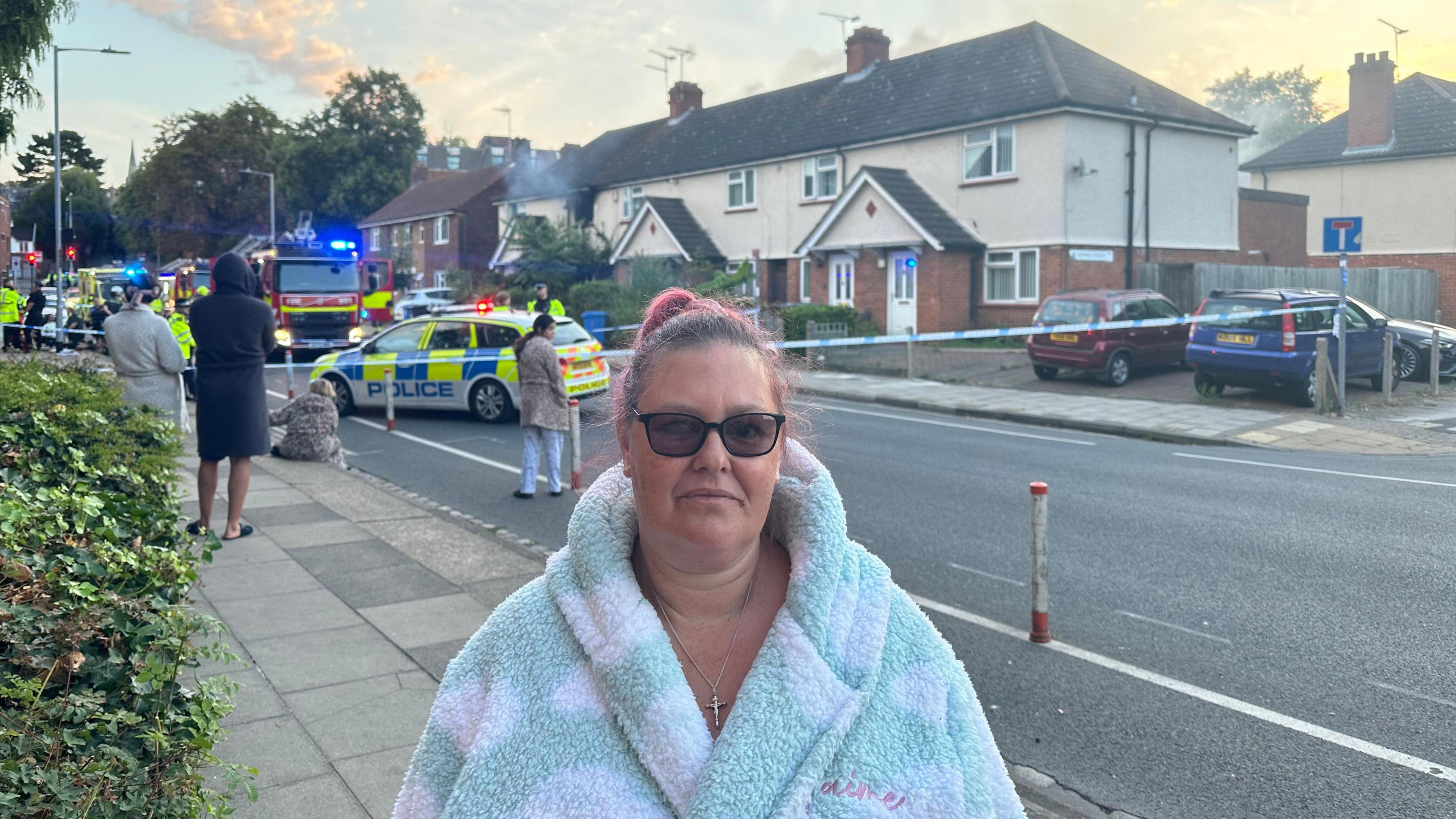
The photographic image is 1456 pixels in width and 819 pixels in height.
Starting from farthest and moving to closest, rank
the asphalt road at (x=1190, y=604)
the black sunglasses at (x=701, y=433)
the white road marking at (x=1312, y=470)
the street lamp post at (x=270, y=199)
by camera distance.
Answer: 1. the street lamp post at (x=270, y=199)
2. the white road marking at (x=1312, y=470)
3. the asphalt road at (x=1190, y=604)
4. the black sunglasses at (x=701, y=433)

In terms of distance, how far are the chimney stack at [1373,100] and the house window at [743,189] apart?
18807 millimetres

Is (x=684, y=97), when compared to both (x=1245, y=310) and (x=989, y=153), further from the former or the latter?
(x=1245, y=310)

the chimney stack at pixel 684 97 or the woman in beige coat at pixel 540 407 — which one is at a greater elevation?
the chimney stack at pixel 684 97

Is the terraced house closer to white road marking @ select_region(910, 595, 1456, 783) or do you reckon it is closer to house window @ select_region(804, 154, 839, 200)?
house window @ select_region(804, 154, 839, 200)

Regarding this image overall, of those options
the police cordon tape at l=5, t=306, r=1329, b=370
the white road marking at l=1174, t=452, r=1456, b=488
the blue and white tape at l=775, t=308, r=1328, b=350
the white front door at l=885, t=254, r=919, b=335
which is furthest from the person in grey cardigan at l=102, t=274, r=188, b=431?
the white front door at l=885, t=254, r=919, b=335

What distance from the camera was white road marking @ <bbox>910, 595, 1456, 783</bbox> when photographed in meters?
4.66

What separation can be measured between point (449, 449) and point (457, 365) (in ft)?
8.87

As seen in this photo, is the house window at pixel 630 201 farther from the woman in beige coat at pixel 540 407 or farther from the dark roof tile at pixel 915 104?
the woman in beige coat at pixel 540 407

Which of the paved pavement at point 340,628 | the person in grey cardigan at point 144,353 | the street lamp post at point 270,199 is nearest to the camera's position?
the paved pavement at point 340,628

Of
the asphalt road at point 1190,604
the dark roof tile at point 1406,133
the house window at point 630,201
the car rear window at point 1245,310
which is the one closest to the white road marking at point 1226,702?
the asphalt road at point 1190,604

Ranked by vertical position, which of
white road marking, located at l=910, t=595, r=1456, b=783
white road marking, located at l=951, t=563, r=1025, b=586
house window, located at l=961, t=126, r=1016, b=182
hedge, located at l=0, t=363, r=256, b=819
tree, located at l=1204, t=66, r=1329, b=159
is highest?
tree, located at l=1204, t=66, r=1329, b=159

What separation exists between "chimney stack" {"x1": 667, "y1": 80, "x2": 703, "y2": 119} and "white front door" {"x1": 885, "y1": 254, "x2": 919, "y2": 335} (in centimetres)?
1909

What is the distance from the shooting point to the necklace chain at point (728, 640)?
71.2 inches

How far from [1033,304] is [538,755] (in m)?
27.9
